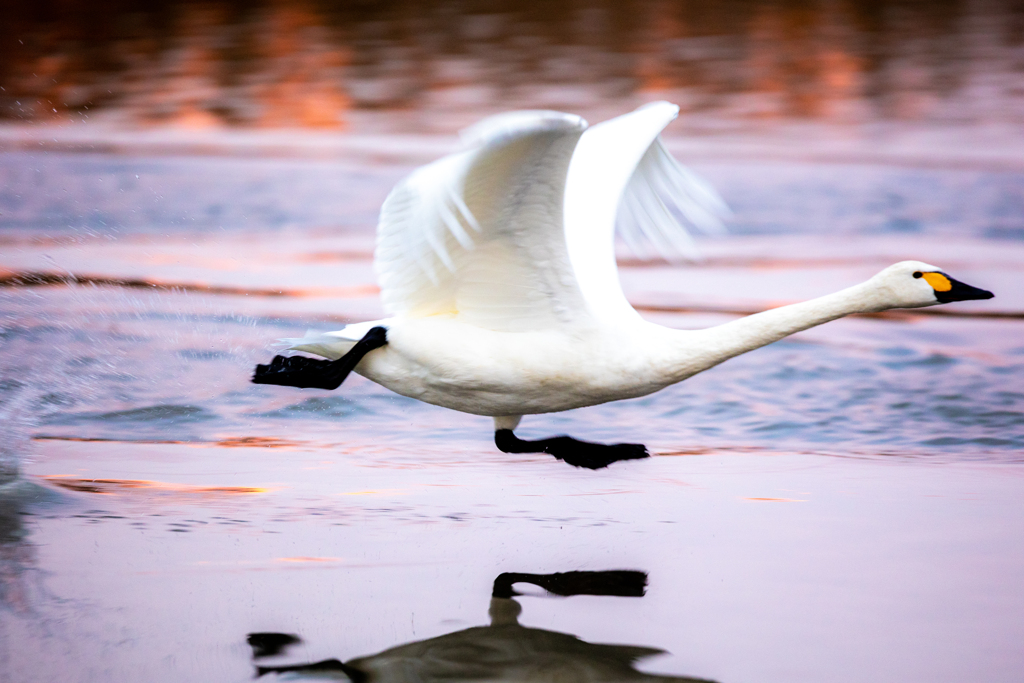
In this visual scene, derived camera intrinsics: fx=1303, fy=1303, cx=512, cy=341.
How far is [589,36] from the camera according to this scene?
1981 centimetres

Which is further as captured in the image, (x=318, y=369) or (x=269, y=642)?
(x=318, y=369)

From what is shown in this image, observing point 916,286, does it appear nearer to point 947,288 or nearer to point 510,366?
point 947,288

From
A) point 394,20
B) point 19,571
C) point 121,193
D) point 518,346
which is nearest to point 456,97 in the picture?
point 121,193

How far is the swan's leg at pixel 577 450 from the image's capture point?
5.99 metres

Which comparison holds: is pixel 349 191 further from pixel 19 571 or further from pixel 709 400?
pixel 19 571

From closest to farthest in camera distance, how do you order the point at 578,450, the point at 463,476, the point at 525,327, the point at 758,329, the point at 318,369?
the point at 758,329, the point at 525,327, the point at 318,369, the point at 578,450, the point at 463,476

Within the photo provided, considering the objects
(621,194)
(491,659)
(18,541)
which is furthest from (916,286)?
(18,541)

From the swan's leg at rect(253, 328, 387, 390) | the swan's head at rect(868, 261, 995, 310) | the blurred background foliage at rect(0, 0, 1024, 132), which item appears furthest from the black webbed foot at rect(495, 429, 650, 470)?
the blurred background foliage at rect(0, 0, 1024, 132)

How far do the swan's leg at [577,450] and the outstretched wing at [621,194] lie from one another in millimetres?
689

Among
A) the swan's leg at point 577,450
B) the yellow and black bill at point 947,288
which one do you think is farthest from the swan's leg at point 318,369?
the yellow and black bill at point 947,288

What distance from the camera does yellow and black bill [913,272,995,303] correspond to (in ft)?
18.2

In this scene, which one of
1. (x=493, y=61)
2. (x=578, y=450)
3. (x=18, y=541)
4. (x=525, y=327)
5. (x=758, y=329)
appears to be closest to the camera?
(x=18, y=541)

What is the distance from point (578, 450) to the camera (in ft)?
19.7

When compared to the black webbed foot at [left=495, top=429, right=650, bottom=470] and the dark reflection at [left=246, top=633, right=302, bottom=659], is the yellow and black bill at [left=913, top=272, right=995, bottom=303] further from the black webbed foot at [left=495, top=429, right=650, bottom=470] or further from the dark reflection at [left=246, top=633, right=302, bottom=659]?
the dark reflection at [left=246, top=633, right=302, bottom=659]
